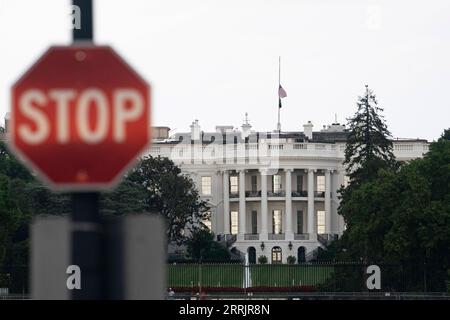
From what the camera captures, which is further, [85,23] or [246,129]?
[246,129]

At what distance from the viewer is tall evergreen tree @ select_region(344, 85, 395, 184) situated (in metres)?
109

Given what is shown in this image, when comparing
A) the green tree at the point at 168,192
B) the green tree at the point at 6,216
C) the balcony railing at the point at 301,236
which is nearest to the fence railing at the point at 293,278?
the green tree at the point at 6,216

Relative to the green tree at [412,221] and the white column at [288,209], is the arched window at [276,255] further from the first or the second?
the green tree at [412,221]

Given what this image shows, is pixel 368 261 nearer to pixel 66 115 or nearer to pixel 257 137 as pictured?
pixel 257 137

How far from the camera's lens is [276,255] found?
140500mm

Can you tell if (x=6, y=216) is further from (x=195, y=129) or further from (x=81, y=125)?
(x=195, y=129)

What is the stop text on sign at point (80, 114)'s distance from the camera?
16.4ft

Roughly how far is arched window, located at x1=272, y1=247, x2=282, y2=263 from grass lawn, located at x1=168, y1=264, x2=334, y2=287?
4288cm

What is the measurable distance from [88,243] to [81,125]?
394mm

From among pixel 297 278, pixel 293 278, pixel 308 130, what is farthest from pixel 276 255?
pixel 293 278
